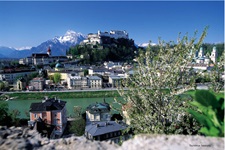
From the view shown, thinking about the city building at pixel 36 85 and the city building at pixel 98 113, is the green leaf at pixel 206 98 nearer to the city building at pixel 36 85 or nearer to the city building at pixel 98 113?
the city building at pixel 98 113

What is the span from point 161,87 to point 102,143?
1812 millimetres

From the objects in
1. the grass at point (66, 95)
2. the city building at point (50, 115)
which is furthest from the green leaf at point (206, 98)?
the grass at point (66, 95)

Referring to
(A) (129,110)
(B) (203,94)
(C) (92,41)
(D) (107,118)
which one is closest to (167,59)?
(A) (129,110)

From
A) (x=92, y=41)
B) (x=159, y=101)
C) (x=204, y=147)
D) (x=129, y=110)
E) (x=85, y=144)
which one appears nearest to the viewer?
(x=204, y=147)

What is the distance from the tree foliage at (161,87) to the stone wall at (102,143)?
1275 millimetres

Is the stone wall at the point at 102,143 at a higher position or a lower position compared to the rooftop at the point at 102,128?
higher

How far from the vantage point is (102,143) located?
2.19 m

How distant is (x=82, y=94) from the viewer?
38.2 metres

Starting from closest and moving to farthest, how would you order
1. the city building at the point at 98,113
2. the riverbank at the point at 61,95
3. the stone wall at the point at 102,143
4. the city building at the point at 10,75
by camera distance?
the stone wall at the point at 102,143 < the city building at the point at 98,113 < the riverbank at the point at 61,95 < the city building at the point at 10,75

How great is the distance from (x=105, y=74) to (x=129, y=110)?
Answer: 4947cm

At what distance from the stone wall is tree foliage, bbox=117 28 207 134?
1.27m

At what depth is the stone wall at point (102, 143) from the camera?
182 cm

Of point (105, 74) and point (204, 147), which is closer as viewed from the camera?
point (204, 147)

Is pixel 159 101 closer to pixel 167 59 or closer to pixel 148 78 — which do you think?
pixel 148 78
